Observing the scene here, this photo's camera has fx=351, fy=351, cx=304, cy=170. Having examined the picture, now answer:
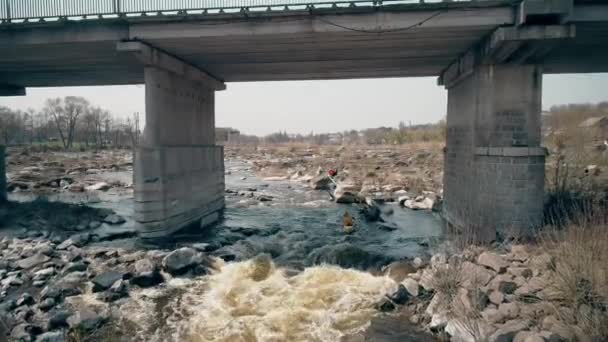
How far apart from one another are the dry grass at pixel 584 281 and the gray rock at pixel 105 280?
9.02m

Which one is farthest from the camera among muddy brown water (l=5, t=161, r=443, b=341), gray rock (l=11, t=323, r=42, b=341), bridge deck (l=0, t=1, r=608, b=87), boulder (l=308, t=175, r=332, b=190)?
boulder (l=308, t=175, r=332, b=190)

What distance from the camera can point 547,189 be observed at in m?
12.3

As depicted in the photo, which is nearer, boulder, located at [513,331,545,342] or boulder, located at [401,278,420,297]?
boulder, located at [513,331,545,342]

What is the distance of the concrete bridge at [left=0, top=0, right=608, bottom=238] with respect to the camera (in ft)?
31.3

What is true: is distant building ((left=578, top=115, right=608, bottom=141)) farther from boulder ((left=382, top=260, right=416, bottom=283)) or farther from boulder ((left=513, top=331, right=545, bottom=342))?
boulder ((left=513, top=331, right=545, bottom=342))

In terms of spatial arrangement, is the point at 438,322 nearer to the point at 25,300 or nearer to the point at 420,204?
the point at 25,300

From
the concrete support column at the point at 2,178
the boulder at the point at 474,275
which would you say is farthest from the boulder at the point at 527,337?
the concrete support column at the point at 2,178

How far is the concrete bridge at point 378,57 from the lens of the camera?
9555 millimetres

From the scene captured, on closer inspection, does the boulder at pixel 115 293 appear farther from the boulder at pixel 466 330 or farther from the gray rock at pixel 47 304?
the boulder at pixel 466 330

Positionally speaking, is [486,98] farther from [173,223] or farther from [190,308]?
[173,223]

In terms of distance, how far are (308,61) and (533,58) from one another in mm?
7458

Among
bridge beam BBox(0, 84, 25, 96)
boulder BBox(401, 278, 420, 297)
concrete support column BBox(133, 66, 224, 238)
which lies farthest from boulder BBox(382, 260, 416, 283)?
bridge beam BBox(0, 84, 25, 96)

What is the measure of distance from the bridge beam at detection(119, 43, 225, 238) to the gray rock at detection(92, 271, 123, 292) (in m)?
3.40

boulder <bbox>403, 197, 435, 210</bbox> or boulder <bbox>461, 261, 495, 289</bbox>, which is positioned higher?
boulder <bbox>461, 261, 495, 289</bbox>
